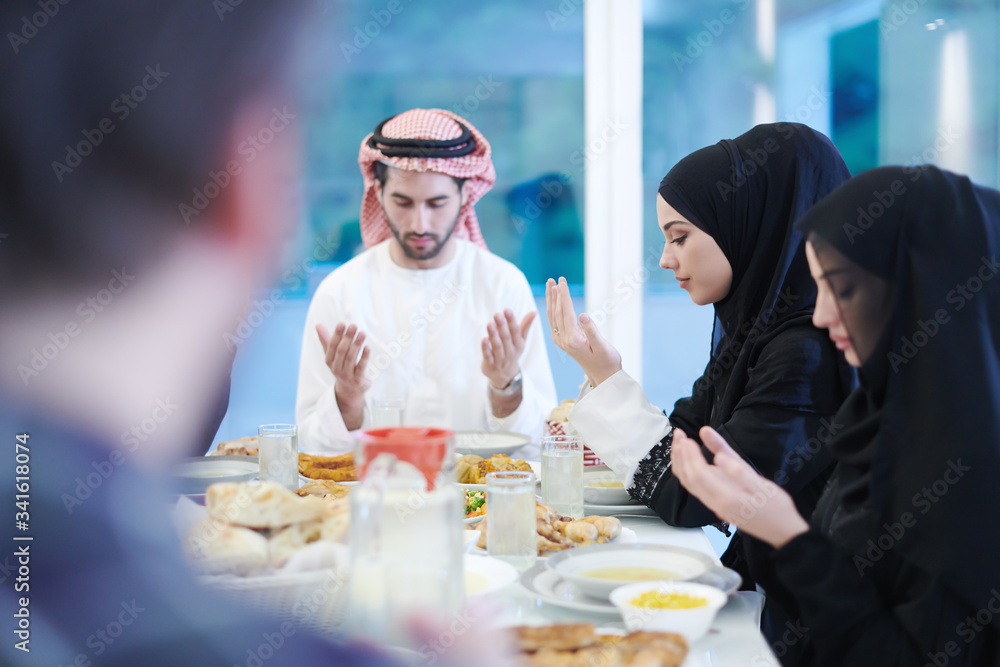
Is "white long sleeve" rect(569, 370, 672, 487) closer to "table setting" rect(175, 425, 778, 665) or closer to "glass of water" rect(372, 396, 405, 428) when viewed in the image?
"table setting" rect(175, 425, 778, 665)

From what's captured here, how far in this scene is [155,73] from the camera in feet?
0.82

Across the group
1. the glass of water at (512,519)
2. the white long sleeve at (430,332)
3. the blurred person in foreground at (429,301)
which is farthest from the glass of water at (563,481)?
the white long sleeve at (430,332)

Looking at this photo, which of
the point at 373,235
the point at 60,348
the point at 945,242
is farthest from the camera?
the point at 373,235

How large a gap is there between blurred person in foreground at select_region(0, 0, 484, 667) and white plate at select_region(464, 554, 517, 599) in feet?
2.57

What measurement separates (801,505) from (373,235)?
6.96ft

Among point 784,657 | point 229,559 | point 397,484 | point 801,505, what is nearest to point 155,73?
point 229,559

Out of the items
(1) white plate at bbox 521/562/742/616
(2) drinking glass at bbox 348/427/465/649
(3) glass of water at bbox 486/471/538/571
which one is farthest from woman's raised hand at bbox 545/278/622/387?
(2) drinking glass at bbox 348/427/465/649

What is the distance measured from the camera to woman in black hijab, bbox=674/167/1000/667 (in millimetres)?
1105

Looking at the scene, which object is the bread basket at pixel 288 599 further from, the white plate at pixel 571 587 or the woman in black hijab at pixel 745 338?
the woman in black hijab at pixel 745 338

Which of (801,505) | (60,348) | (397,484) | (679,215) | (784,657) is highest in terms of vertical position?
(679,215)

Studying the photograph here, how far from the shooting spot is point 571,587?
107cm

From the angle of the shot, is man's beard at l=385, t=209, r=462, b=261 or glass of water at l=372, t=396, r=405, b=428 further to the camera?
man's beard at l=385, t=209, r=462, b=261

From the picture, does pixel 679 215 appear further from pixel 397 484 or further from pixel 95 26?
pixel 95 26

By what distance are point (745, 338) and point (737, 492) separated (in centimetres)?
74
